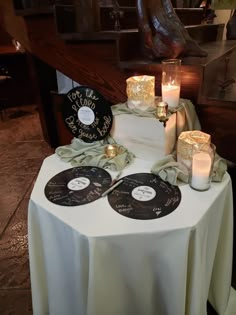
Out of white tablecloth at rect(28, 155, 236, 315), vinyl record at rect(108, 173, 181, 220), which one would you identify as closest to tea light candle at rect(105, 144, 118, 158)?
vinyl record at rect(108, 173, 181, 220)

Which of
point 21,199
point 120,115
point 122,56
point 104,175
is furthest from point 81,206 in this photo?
point 21,199

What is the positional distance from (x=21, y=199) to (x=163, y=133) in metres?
1.48

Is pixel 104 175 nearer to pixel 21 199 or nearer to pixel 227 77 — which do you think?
pixel 227 77

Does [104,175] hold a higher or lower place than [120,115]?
lower

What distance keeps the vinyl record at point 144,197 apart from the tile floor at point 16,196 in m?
0.70

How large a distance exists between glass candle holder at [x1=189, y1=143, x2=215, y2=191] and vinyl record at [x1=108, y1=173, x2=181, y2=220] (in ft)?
0.22

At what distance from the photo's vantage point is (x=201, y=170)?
2.76 feet

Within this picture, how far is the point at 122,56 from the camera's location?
1.29 metres

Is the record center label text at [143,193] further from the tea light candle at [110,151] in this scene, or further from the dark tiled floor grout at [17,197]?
the dark tiled floor grout at [17,197]

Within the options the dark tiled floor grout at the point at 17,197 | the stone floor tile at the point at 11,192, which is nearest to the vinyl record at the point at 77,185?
the dark tiled floor grout at the point at 17,197

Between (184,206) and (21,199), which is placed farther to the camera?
(21,199)

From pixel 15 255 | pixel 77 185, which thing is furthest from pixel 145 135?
pixel 15 255

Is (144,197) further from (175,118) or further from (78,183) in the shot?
(175,118)

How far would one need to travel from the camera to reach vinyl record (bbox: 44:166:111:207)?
85cm
